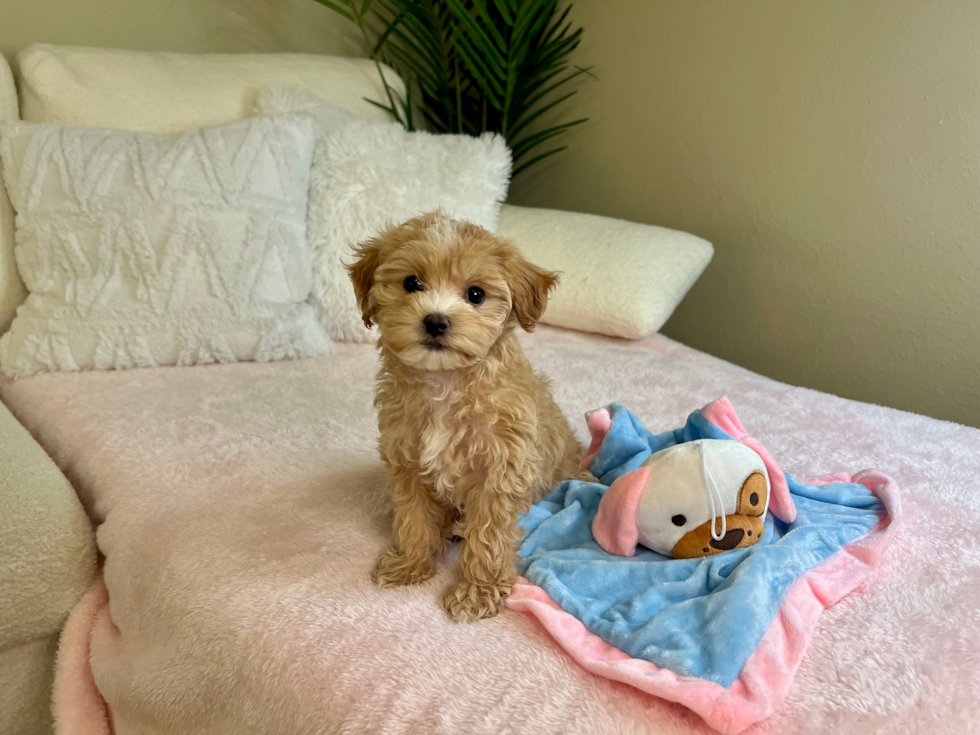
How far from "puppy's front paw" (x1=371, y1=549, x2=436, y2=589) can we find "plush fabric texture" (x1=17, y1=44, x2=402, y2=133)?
58.7 inches

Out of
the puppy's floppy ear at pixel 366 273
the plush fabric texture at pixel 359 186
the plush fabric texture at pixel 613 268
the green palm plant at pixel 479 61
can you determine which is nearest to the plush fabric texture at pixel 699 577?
the puppy's floppy ear at pixel 366 273

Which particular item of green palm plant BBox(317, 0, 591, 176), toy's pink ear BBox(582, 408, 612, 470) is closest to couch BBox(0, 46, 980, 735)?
toy's pink ear BBox(582, 408, 612, 470)

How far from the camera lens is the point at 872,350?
6.72 ft

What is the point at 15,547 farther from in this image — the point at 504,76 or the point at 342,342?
the point at 504,76

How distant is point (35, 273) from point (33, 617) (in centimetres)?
92

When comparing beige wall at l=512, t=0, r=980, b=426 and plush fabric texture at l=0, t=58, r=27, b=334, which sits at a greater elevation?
beige wall at l=512, t=0, r=980, b=426

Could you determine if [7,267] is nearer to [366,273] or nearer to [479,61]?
[366,273]

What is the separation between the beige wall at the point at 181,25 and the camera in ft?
6.54

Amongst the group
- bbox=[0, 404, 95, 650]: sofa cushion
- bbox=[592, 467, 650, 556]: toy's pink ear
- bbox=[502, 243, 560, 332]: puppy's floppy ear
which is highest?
bbox=[502, 243, 560, 332]: puppy's floppy ear

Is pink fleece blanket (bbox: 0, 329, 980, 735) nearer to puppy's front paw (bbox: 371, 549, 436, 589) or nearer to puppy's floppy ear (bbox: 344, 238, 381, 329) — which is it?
puppy's front paw (bbox: 371, 549, 436, 589)

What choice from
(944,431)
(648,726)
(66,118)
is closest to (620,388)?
(944,431)

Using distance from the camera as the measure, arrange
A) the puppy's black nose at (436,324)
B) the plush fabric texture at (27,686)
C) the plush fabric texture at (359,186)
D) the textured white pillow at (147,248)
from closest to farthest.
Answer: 1. the puppy's black nose at (436,324)
2. the plush fabric texture at (27,686)
3. the textured white pillow at (147,248)
4. the plush fabric texture at (359,186)

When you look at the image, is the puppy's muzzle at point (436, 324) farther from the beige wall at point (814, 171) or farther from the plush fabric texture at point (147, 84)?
the beige wall at point (814, 171)

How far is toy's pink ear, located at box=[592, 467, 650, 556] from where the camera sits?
1054 millimetres
